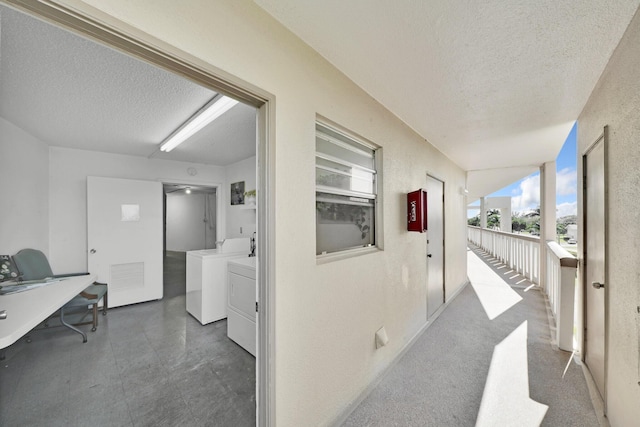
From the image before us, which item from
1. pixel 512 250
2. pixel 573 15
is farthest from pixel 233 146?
pixel 512 250

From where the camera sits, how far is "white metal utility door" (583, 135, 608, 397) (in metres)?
1.77

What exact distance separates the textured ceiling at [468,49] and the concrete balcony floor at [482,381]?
8.21 feet

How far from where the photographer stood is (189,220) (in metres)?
8.60

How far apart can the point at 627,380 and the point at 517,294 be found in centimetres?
345

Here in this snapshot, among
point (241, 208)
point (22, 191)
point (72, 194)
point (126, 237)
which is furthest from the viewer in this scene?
point (241, 208)

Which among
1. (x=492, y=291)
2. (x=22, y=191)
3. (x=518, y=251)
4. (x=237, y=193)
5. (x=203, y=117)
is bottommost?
(x=492, y=291)

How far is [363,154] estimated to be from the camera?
2137mm

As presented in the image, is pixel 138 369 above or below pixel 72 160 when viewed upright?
below

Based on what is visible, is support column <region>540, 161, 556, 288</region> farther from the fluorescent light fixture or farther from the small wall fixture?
the fluorescent light fixture

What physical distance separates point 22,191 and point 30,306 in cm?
193

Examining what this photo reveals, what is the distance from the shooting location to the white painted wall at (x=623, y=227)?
1263 millimetres

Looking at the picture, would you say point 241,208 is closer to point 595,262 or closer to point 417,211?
point 417,211

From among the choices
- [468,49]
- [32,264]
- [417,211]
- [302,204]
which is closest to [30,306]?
[32,264]

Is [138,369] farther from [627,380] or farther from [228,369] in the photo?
[627,380]
